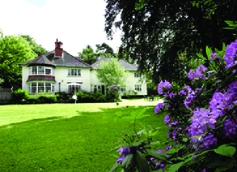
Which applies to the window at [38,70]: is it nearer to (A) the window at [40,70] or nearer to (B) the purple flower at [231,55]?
(A) the window at [40,70]

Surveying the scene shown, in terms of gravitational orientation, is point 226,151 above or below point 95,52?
below

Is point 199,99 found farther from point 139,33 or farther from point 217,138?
point 139,33

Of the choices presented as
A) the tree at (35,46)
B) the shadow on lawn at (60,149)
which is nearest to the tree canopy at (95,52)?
the tree at (35,46)

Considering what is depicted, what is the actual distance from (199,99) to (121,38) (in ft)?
35.0

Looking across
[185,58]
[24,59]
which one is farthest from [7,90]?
[185,58]

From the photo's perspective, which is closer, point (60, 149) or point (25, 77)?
point (60, 149)

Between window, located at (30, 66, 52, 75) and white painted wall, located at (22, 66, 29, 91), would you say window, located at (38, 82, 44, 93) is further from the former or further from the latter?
white painted wall, located at (22, 66, 29, 91)

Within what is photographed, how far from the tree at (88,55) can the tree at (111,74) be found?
76.6 feet

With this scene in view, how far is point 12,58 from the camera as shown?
116 ft

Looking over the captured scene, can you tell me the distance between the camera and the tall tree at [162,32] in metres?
9.06

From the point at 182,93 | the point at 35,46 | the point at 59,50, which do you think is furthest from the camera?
the point at 35,46

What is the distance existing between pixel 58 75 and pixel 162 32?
1003 inches

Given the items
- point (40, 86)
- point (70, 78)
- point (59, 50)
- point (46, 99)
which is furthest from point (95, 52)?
point (46, 99)

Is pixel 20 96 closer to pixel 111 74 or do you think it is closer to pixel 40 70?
pixel 40 70
